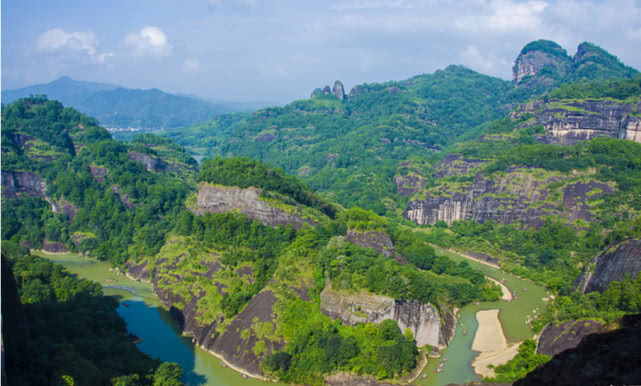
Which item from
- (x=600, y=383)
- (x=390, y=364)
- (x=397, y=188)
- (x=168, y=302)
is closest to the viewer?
(x=600, y=383)

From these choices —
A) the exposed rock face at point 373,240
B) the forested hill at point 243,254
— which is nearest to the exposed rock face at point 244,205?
the forested hill at point 243,254

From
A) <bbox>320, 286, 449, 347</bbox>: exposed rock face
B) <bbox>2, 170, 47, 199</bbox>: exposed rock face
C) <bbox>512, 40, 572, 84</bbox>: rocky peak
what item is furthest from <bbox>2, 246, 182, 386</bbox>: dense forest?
<bbox>512, 40, 572, 84</bbox>: rocky peak

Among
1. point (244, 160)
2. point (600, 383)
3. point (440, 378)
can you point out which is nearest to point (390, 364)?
point (440, 378)

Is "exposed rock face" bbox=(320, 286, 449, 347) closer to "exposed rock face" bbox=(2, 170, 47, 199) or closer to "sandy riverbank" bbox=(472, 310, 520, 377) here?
"sandy riverbank" bbox=(472, 310, 520, 377)

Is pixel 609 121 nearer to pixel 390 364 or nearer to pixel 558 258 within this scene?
pixel 558 258

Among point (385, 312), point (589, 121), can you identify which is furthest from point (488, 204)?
point (385, 312)

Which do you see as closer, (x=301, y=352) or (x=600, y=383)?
(x=600, y=383)

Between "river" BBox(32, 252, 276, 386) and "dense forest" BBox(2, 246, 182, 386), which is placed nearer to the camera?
"dense forest" BBox(2, 246, 182, 386)
